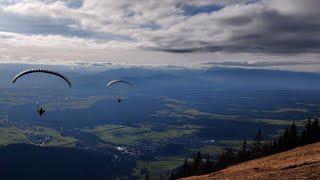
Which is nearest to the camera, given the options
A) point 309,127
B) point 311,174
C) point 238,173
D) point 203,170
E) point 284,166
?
point 311,174

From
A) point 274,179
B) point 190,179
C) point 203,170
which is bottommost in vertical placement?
point 203,170

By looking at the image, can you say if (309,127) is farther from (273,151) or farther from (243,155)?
(243,155)

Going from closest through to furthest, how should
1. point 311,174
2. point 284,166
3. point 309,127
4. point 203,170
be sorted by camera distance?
point 311,174, point 284,166, point 309,127, point 203,170

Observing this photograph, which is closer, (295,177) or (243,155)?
(295,177)

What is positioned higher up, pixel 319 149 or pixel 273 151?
pixel 319 149

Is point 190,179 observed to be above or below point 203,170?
above

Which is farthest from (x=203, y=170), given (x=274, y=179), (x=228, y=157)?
(x=274, y=179)

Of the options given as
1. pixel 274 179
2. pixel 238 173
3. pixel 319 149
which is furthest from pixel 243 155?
pixel 274 179

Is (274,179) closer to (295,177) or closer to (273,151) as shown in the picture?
(295,177)

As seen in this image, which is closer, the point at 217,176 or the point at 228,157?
the point at 217,176
